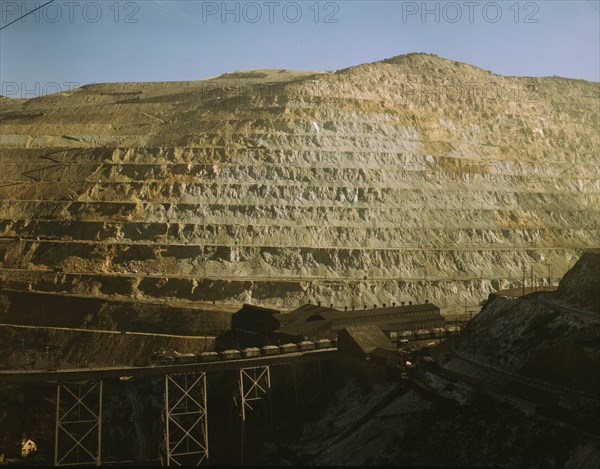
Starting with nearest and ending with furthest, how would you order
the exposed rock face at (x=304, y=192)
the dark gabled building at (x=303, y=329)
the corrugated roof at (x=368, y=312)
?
the dark gabled building at (x=303, y=329) → the corrugated roof at (x=368, y=312) → the exposed rock face at (x=304, y=192)

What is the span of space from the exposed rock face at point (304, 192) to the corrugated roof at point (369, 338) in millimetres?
19786

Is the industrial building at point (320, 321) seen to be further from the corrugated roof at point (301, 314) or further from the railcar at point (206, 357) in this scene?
the railcar at point (206, 357)

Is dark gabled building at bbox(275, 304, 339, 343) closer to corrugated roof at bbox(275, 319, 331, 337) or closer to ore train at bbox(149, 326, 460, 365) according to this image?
corrugated roof at bbox(275, 319, 331, 337)

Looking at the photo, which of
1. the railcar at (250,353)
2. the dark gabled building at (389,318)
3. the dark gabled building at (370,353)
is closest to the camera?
the dark gabled building at (370,353)

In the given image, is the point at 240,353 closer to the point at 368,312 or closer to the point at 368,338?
the point at 368,338

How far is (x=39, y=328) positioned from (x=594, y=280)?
44.0 m

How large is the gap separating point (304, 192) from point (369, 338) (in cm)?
3295

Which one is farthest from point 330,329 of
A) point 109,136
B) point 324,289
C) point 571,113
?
point 571,113

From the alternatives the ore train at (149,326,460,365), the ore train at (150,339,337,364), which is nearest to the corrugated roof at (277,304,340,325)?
the ore train at (149,326,460,365)

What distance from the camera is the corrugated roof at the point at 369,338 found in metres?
45.3

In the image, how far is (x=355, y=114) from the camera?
86.8 meters

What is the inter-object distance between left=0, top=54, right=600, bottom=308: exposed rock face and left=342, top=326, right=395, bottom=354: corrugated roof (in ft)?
64.9

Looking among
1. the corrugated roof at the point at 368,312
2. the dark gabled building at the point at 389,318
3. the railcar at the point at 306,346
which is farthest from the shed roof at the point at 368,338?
the corrugated roof at the point at 368,312

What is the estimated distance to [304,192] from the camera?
254 ft
